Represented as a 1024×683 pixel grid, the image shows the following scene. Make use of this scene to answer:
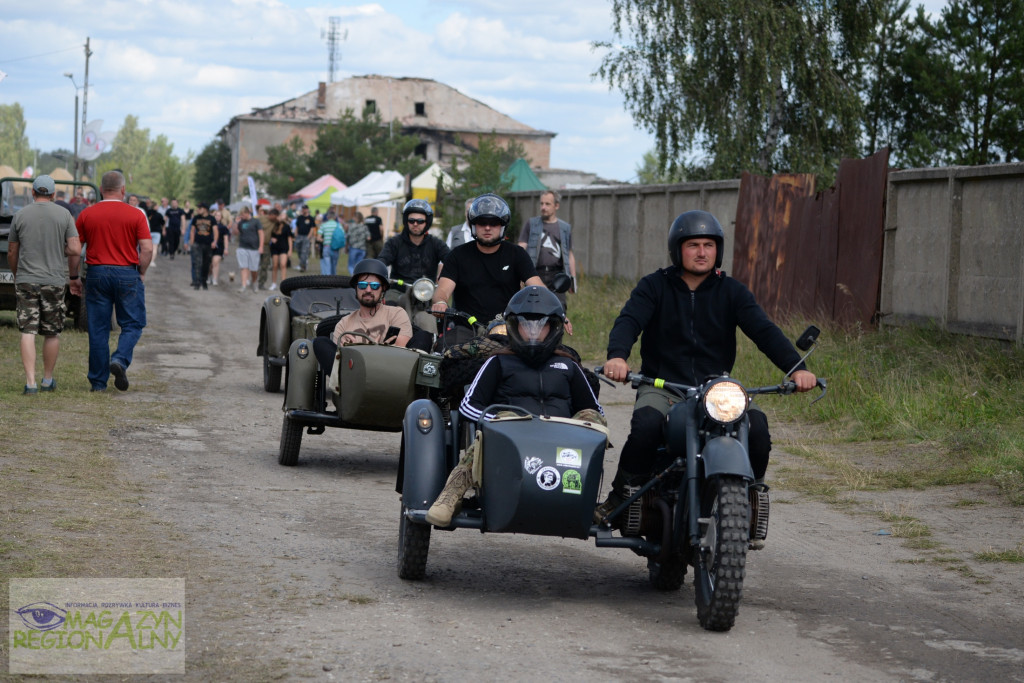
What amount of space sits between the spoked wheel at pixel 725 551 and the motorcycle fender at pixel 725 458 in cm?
5

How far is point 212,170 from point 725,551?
10214 centimetres

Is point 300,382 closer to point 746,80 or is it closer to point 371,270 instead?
point 371,270

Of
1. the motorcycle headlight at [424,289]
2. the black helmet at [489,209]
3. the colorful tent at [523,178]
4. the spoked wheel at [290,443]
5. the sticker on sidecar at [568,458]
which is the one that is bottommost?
the spoked wheel at [290,443]

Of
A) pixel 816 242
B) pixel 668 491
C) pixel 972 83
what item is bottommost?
pixel 668 491

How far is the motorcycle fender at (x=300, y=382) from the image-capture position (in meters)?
9.52

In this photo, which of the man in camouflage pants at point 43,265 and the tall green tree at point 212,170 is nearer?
the man in camouflage pants at point 43,265

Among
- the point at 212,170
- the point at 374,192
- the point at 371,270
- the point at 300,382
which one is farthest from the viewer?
the point at 212,170

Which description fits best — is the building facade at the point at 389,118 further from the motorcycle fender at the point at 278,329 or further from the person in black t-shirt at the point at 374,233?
the motorcycle fender at the point at 278,329

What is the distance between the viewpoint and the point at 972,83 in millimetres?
24984

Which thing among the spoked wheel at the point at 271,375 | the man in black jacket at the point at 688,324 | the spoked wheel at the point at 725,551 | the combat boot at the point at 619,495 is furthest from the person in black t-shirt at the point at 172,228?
the spoked wheel at the point at 725,551

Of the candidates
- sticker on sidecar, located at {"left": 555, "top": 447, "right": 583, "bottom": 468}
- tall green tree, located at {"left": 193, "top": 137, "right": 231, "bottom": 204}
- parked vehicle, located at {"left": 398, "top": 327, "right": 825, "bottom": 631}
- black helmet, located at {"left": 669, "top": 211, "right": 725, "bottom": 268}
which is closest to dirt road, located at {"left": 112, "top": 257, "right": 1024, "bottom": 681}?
parked vehicle, located at {"left": 398, "top": 327, "right": 825, "bottom": 631}

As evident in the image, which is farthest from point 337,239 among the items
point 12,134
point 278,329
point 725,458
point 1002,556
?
point 12,134

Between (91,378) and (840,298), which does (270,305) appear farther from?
(840,298)

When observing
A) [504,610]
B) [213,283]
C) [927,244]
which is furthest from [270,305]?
[213,283]
